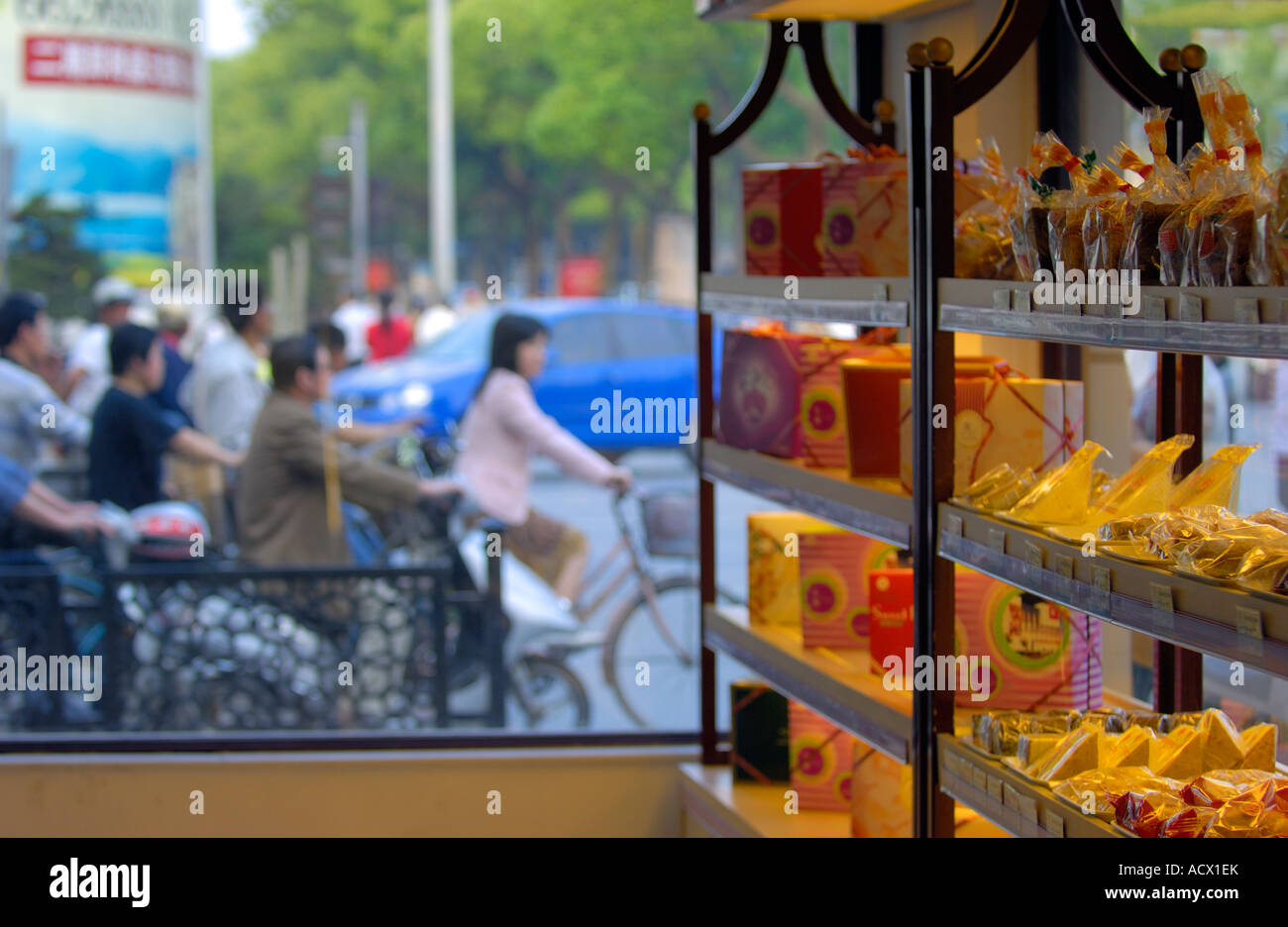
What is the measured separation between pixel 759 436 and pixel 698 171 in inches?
25.7

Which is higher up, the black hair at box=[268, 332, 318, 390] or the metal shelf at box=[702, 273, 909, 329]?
the metal shelf at box=[702, 273, 909, 329]

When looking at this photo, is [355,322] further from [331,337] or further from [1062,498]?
[1062,498]

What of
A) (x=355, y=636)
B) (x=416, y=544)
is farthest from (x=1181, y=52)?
(x=416, y=544)

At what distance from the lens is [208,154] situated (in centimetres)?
650

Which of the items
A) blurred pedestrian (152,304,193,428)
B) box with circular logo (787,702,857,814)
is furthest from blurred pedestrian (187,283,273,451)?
box with circular logo (787,702,857,814)

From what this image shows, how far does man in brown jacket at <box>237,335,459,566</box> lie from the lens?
435 cm

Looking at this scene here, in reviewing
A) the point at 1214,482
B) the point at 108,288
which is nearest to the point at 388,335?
the point at 108,288

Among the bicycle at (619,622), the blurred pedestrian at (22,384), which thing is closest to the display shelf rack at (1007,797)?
the bicycle at (619,622)

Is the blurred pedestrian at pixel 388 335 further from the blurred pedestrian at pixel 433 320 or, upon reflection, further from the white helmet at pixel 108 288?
the white helmet at pixel 108 288

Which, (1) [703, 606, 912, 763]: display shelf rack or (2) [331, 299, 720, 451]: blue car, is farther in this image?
(2) [331, 299, 720, 451]: blue car

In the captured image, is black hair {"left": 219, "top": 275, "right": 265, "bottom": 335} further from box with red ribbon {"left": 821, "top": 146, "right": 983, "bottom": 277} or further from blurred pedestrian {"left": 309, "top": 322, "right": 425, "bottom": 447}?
box with red ribbon {"left": 821, "top": 146, "right": 983, "bottom": 277}

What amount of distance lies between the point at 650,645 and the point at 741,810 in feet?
5.96

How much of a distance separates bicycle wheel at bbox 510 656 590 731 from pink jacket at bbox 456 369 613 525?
1.58ft

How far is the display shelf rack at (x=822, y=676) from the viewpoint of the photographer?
7.68ft
